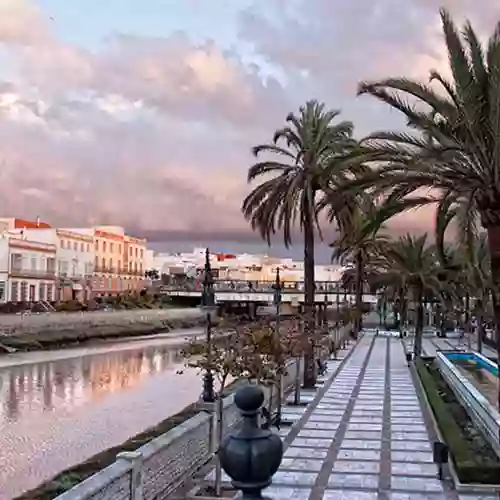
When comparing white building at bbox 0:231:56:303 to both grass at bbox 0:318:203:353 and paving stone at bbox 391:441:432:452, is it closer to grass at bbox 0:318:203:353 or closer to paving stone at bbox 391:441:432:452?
grass at bbox 0:318:203:353

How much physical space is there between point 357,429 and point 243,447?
11.9m

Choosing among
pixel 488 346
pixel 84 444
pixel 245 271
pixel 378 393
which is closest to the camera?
pixel 84 444

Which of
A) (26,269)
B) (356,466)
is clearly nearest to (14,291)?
(26,269)

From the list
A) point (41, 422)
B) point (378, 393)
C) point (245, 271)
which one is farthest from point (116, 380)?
point (245, 271)

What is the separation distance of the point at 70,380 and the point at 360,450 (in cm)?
2121

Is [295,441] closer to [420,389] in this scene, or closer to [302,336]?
[302,336]

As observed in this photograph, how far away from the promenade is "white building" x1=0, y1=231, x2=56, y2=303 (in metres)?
52.5

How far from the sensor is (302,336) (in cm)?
1803

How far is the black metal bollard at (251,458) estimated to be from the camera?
3797mm

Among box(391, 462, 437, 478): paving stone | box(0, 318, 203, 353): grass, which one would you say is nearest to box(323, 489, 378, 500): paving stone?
box(391, 462, 437, 478): paving stone

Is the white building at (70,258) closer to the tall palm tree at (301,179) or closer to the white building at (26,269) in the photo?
the white building at (26,269)

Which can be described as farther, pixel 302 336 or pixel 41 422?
pixel 41 422

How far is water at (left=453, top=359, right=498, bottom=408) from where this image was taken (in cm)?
1728

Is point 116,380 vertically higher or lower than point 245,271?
lower
